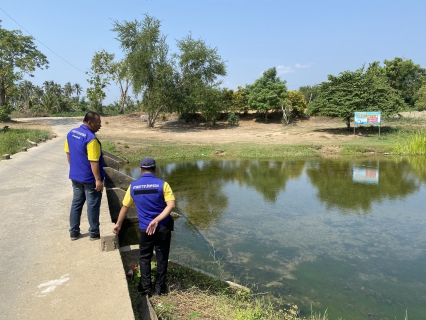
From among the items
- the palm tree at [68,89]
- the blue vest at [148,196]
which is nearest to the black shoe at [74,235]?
the blue vest at [148,196]

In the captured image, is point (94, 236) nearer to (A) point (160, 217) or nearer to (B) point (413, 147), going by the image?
(A) point (160, 217)

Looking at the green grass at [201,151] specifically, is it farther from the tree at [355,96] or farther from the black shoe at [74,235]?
the black shoe at [74,235]

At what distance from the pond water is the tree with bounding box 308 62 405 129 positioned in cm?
1192

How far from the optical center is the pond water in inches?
194

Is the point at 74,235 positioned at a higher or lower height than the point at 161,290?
higher

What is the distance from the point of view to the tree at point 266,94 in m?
32.7

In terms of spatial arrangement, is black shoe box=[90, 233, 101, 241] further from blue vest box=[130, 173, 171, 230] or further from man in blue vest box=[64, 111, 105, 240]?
blue vest box=[130, 173, 171, 230]

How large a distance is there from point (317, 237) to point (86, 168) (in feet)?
16.1

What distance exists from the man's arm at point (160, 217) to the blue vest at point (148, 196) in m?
0.08

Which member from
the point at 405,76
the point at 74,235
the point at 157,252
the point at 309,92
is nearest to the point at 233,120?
the point at 309,92

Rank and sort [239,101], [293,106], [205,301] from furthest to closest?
[239,101] → [293,106] → [205,301]

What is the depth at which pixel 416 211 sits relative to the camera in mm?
8844

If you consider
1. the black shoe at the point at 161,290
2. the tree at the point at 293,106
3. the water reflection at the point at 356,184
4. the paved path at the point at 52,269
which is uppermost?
the tree at the point at 293,106

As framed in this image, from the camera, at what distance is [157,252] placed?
392 cm
